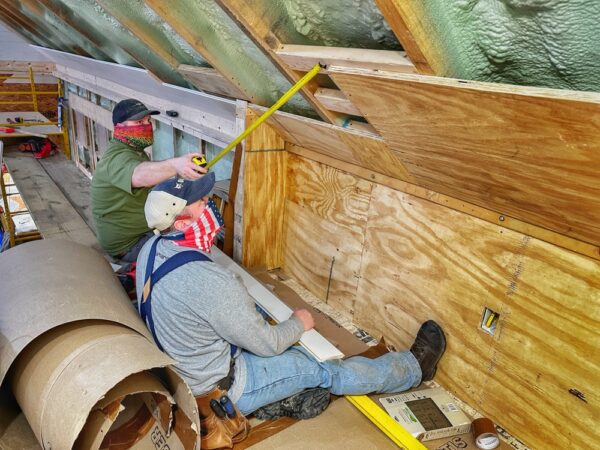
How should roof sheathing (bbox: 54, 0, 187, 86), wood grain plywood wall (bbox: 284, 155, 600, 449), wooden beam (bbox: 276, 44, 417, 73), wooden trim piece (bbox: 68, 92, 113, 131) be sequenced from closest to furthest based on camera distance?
wooden beam (bbox: 276, 44, 417, 73) → wood grain plywood wall (bbox: 284, 155, 600, 449) → roof sheathing (bbox: 54, 0, 187, 86) → wooden trim piece (bbox: 68, 92, 113, 131)

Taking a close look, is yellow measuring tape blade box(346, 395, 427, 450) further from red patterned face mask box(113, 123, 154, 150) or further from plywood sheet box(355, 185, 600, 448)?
red patterned face mask box(113, 123, 154, 150)

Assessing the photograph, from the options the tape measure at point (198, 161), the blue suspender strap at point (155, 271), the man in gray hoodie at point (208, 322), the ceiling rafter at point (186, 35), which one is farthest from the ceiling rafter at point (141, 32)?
the blue suspender strap at point (155, 271)

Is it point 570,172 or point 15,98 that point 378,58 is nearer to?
point 570,172

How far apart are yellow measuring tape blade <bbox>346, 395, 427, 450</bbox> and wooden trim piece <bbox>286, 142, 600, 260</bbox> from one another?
0.84 meters

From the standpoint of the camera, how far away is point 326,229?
2.31 metres

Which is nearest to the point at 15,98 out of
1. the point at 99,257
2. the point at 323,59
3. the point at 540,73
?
the point at 99,257

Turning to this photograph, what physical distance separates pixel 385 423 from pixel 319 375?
30 cm

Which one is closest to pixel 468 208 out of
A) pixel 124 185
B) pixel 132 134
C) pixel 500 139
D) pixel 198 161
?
pixel 500 139

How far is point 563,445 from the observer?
4.67 ft

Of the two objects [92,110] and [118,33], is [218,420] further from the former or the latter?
[92,110]

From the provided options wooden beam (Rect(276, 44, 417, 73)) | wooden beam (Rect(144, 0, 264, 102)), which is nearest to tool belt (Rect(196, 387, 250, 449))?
wooden beam (Rect(276, 44, 417, 73))

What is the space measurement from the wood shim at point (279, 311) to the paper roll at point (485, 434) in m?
0.56

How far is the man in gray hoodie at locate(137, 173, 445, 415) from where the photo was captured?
4.62 ft

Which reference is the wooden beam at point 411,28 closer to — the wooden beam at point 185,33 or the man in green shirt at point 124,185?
the wooden beam at point 185,33
